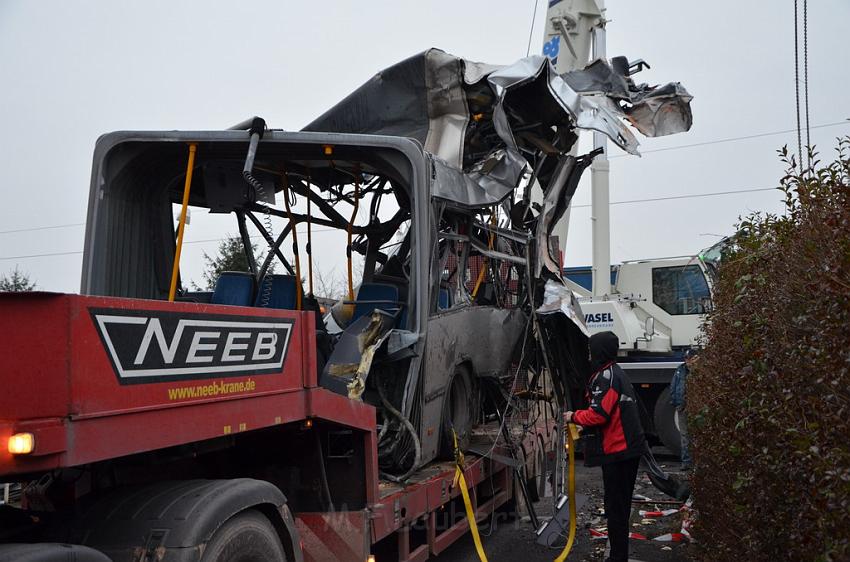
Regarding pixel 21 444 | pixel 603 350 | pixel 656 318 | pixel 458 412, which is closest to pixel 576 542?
pixel 458 412

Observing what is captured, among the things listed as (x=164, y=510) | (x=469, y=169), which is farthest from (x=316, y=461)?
(x=469, y=169)

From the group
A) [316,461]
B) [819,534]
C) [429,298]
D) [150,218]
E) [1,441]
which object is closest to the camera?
[1,441]

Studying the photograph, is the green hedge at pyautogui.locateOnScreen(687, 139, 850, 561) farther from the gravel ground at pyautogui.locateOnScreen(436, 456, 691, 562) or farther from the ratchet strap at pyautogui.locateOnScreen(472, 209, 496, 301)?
the ratchet strap at pyautogui.locateOnScreen(472, 209, 496, 301)

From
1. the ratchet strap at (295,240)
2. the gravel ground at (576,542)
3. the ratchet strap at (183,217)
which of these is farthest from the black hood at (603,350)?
the ratchet strap at (183,217)

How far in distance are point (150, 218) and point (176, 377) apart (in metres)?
3.47

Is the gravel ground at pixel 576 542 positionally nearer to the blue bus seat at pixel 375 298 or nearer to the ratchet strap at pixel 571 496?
the ratchet strap at pixel 571 496

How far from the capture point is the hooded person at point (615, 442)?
6.06 m

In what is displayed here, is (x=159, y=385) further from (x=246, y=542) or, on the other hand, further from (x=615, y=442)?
(x=615, y=442)

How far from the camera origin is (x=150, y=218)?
6289 mm

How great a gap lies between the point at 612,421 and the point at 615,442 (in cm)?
16

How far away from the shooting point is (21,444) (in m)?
2.49

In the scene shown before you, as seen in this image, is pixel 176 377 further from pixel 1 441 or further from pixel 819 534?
pixel 819 534

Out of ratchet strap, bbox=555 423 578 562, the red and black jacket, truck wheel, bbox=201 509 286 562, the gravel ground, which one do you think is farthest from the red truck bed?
the gravel ground

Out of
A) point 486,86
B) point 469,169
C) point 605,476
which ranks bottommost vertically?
point 605,476
